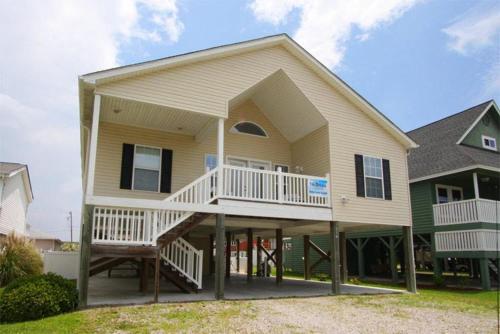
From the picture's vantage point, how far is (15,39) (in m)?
10.6

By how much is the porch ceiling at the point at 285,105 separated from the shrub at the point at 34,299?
8.02 m

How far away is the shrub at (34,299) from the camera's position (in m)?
8.31

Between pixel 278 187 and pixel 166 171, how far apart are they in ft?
13.0

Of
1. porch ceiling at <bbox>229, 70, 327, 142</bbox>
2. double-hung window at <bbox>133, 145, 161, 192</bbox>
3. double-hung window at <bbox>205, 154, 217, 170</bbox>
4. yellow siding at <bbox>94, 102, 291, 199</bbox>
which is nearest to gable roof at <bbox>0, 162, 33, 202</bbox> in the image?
yellow siding at <bbox>94, 102, 291, 199</bbox>

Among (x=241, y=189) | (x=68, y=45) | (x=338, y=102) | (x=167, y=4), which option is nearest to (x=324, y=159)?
(x=338, y=102)

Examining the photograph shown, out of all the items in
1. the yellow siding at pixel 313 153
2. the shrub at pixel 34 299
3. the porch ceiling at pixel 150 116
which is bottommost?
the shrub at pixel 34 299

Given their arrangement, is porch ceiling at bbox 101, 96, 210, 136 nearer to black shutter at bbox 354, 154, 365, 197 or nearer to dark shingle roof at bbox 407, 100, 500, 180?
black shutter at bbox 354, 154, 365, 197

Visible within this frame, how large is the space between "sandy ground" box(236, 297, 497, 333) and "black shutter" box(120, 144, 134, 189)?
18.6ft

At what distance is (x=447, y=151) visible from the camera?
67.8 ft

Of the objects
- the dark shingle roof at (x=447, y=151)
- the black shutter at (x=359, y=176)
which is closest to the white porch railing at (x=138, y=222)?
the black shutter at (x=359, y=176)

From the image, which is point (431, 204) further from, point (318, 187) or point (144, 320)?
point (144, 320)

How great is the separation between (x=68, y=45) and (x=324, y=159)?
9069mm

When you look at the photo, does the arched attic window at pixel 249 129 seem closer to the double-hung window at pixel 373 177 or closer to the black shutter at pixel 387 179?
the double-hung window at pixel 373 177

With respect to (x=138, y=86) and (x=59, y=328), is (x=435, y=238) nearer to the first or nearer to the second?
(x=138, y=86)
